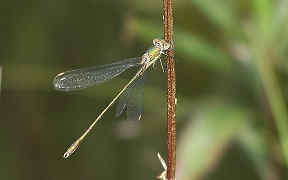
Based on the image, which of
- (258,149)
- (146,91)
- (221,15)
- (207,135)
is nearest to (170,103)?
(207,135)

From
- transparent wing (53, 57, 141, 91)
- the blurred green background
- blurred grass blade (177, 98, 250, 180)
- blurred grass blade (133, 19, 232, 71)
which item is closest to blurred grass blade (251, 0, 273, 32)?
the blurred green background

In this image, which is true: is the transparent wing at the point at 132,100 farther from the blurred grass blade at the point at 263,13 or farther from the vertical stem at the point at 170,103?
the vertical stem at the point at 170,103

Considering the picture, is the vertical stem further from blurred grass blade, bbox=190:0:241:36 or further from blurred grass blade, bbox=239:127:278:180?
blurred grass blade, bbox=239:127:278:180

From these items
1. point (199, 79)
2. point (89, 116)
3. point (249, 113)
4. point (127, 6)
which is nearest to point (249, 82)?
point (249, 113)

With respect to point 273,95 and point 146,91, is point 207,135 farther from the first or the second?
point 146,91

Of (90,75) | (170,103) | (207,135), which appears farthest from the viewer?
(207,135)

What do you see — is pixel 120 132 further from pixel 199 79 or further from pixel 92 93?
pixel 199 79
